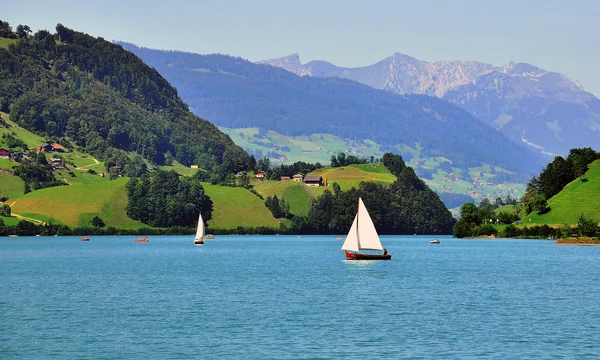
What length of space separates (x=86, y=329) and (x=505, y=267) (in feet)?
250

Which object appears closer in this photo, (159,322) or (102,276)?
(159,322)

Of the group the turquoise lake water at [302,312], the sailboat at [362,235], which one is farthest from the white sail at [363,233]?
the turquoise lake water at [302,312]

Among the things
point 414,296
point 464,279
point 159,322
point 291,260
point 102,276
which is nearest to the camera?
point 159,322

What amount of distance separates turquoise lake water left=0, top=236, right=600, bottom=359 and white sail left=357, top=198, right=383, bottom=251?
11.8 ft

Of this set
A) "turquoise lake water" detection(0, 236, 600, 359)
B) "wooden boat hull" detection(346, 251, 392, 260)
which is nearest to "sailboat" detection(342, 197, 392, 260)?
"wooden boat hull" detection(346, 251, 392, 260)

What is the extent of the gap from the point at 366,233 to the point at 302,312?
2255 inches

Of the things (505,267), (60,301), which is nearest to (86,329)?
(60,301)

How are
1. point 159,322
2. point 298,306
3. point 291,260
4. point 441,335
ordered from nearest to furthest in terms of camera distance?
point 441,335, point 159,322, point 298,306, point 291,260

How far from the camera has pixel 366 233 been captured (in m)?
131

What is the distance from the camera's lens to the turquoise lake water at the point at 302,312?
2267 inches

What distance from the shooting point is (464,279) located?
106 m

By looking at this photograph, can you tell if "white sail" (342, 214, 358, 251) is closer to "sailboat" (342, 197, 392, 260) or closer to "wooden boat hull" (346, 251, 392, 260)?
"sailboat" (342, 197, 392, 260)

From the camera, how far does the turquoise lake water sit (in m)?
57.6

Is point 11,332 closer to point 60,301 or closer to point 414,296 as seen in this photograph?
point 60,301
